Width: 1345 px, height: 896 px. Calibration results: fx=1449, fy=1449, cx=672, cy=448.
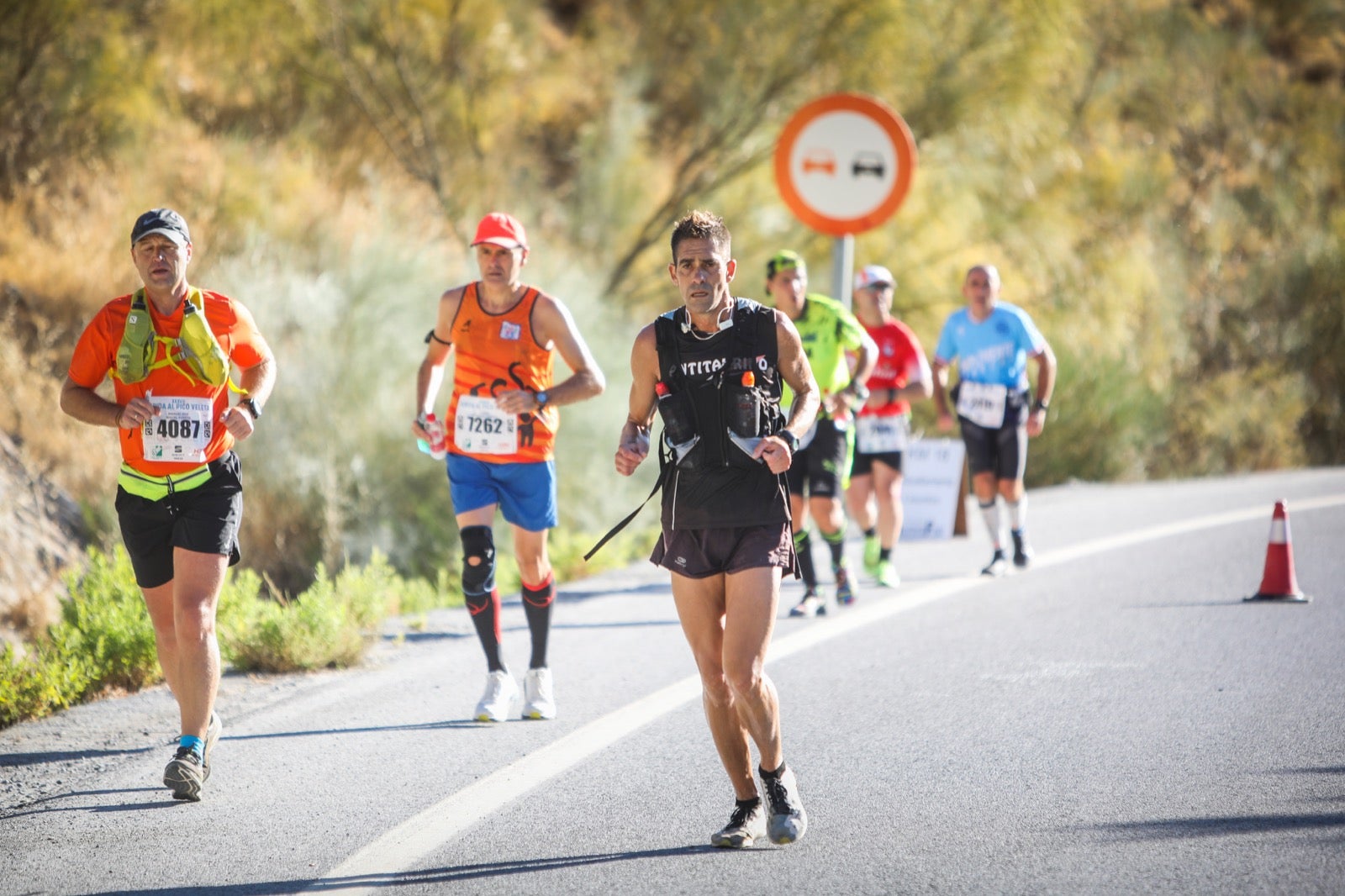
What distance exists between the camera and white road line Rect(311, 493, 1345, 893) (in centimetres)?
426

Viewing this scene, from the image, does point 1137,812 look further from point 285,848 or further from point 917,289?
point 917,289

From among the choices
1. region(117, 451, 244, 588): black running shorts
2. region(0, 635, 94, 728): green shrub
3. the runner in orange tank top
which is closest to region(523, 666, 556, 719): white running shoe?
the runner in orange tank top

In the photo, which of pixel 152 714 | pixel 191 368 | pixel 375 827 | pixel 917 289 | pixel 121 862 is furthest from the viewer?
pixel 917 289

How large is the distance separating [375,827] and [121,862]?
29.9 inches

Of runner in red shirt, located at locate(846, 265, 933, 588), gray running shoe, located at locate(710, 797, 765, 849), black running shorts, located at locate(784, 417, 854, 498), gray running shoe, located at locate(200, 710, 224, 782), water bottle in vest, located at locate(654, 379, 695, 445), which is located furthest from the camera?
runner in red shirt, located at locate(846, 265, 933, 588)

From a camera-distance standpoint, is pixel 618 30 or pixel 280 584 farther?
pixel 618 30

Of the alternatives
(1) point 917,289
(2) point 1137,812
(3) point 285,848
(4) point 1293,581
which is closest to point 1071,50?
(1) point 917,289

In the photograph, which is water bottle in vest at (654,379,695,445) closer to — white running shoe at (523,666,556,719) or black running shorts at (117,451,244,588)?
black running shorts at (117,451,244,588)

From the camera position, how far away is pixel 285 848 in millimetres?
4426

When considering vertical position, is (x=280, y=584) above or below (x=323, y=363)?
below

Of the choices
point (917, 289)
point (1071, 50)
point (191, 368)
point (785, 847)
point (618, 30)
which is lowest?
point (785, 847)

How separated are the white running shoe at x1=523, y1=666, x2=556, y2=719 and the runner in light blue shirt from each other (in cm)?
448

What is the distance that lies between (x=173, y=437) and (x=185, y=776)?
118 centimetres

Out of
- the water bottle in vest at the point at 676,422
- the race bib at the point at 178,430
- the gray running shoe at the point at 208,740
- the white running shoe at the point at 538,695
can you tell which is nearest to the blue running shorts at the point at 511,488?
the white running shoe at the point at 538,695
